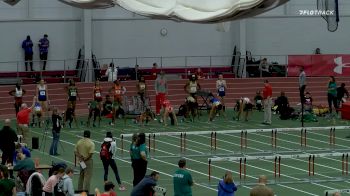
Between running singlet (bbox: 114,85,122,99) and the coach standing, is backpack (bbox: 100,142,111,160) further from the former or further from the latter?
the coach standing

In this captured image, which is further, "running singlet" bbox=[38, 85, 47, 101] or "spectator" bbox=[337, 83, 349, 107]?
"spectator" bbox=[337, 83, 349, 107]

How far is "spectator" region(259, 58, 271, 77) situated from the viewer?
45.1m

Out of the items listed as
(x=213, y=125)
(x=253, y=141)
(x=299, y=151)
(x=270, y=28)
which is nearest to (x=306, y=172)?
(x=299, y=151)

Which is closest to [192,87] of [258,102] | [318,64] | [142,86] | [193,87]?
[193,87]

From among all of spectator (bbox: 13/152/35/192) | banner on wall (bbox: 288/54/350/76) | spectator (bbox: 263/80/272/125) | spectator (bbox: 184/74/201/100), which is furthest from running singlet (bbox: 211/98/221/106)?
spectator (bbox: 13/152/35/192)

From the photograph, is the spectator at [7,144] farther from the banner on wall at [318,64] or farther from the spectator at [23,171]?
the banner on wall at [318,64]

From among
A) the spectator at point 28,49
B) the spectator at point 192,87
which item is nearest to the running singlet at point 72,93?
the spectator at point 192,87

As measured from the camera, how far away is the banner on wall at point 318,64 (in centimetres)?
4369

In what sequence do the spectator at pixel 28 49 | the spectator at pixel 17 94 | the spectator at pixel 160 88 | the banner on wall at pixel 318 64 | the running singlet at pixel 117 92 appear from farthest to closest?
the banner on wall at pixel 318 64, the spectator at pixel 28 49, the spectator at pixel 160 88, the running singlet at pixel 117 92, the spectator at pixel 17 94

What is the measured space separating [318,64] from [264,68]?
268cm

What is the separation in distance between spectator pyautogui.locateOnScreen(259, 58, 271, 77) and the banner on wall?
1247mm

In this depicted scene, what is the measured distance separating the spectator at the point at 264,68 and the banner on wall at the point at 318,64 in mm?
1247

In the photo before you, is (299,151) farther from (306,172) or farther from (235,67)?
(235,67)

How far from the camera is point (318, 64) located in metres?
44.0
